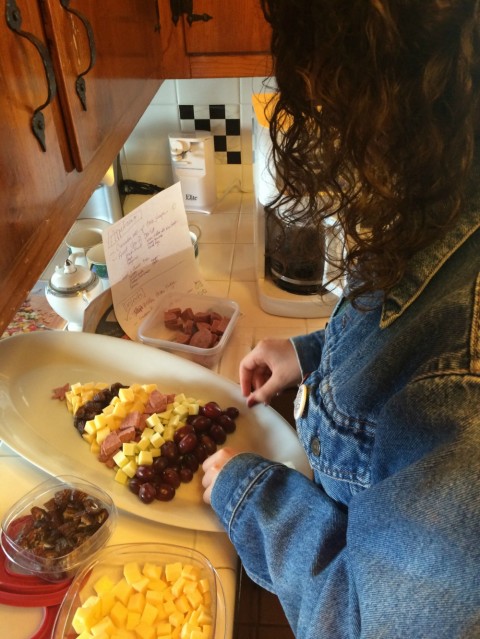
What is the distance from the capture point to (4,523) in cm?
73

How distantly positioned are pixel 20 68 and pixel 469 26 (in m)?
0.41

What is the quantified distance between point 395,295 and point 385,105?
0.18 m

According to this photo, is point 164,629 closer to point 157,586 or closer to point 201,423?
point 157,586

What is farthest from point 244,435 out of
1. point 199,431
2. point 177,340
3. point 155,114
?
point 155,114

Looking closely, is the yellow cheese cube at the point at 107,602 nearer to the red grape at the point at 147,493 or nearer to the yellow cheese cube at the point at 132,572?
the yellow cheese cube at the point at 132,572

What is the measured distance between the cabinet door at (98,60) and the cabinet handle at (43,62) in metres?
0.04

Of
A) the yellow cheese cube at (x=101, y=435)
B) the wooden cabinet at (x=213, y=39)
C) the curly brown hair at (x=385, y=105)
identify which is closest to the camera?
the curly brown hair at (x=385, y=105)

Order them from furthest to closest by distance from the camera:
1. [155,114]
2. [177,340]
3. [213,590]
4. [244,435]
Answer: [155,114], [177,340], [244,435], [213,590]

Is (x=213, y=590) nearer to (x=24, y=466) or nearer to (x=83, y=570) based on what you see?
(x=83, y=570)

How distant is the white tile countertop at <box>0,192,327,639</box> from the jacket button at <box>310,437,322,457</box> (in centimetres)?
22

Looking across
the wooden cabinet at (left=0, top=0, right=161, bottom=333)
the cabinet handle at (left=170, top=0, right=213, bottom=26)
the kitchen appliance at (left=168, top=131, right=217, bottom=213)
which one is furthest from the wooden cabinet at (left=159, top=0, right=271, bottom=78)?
the kitchen appliance at (left=168, top=131, right=217, bottom=213)

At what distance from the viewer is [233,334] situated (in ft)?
3.60

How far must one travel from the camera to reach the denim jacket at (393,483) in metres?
0.37

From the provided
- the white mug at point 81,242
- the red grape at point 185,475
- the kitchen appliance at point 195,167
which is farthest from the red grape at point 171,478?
the kitchen appliance at point 195,167
